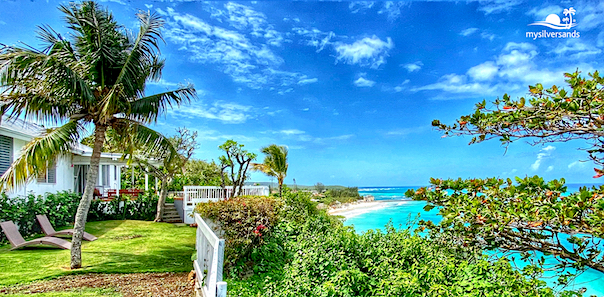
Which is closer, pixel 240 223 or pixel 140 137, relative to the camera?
pixel 240 223

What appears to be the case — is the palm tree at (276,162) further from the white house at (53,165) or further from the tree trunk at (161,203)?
the white house at (53,165)

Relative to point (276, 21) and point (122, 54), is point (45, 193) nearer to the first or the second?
point (122, 54)

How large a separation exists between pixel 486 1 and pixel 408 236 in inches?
266

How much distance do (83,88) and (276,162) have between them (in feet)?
54.5

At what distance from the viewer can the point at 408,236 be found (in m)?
6.37

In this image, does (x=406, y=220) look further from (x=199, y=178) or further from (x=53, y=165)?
(x=199, y=178)

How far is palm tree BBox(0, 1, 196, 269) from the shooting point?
23.9ft

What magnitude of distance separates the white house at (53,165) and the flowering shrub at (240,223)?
14.3 feet

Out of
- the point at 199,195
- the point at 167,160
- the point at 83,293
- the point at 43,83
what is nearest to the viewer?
the point at 83,293

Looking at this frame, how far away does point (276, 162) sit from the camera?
23.8 metres

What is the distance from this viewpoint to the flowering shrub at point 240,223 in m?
7.05

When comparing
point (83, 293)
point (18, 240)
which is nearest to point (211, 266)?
point (83, 293)

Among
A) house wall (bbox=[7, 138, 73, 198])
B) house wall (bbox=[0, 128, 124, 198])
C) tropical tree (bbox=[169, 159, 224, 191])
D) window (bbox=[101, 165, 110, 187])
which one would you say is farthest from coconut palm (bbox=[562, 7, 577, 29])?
window (bbox=[101, 165, 110, 187])

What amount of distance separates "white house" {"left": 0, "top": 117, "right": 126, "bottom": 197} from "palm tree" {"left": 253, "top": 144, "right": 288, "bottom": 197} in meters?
9.32
